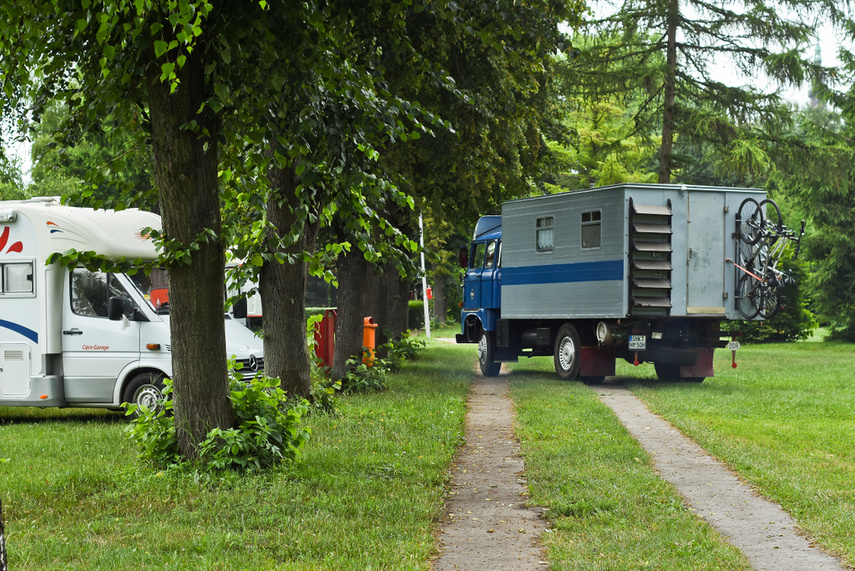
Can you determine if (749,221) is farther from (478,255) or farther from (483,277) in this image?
(478,255)

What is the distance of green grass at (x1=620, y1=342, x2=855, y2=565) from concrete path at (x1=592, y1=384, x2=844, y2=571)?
14 cm

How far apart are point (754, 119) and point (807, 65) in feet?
5.91

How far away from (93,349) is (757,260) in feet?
37.0

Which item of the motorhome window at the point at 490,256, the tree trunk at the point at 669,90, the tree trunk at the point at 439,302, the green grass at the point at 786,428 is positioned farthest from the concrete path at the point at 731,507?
the tree trunk at the point at 439,302

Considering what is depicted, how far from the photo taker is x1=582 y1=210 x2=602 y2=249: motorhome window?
1762 cm

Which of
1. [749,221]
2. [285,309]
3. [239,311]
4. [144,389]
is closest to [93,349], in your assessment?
[144,389]

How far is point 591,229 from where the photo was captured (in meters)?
17.8

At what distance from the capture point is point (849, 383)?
59.6ft

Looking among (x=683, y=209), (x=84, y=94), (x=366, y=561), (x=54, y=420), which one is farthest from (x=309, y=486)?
(x=683, y=209)

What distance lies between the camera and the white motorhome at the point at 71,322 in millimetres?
12664

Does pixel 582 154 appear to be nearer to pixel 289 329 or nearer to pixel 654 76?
pixel 654 76

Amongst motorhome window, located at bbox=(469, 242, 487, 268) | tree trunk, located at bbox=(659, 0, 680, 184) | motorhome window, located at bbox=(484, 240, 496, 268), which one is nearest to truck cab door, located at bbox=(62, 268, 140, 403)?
motorhome window, located at bbox=(484, 240, 496, 268)

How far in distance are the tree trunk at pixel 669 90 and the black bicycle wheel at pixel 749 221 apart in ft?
25.6

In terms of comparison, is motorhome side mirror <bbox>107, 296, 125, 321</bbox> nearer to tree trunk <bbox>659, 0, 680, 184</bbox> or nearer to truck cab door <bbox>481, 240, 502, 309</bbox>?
truck cab door <bbox>481, 240, 502, 309</bbox>
